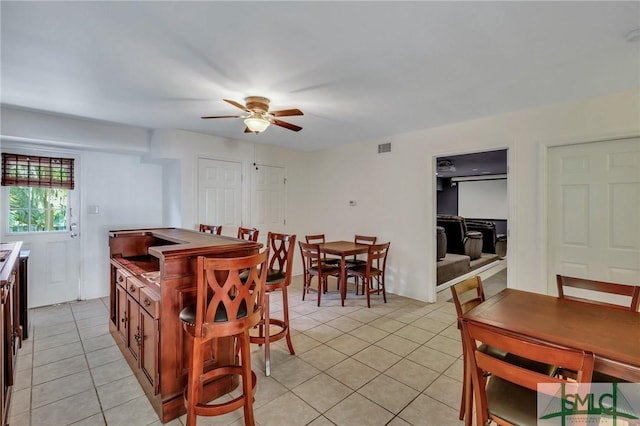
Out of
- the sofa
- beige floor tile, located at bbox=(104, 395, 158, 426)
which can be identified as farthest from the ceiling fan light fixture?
the sofa

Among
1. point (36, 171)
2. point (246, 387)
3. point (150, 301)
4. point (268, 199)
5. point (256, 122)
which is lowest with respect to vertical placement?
point (246, 387)

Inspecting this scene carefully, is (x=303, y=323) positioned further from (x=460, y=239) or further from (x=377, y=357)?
(x=460, y=239)

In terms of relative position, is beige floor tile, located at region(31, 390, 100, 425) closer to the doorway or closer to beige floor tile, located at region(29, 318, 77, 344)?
beige floor tile, located at region(29, 318, 77, 344)

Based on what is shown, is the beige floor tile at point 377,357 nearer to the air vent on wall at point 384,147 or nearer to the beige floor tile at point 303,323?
the beige floor tile at point 303,323

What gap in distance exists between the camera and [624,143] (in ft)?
8.89

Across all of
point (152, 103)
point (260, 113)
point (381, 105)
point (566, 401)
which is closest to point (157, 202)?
point (152, 103)

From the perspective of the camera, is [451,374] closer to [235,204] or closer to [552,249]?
[552,249]

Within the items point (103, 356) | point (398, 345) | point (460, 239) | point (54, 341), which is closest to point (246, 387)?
point (398, 345)

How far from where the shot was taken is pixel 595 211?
284cm

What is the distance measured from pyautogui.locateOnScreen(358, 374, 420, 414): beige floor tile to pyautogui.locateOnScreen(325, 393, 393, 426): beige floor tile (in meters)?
0.06

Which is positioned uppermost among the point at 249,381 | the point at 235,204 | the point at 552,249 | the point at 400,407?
the point at 235,204

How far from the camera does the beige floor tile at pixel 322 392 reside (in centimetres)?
202

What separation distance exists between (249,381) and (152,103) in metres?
2.86

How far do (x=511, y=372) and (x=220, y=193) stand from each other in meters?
4.26
